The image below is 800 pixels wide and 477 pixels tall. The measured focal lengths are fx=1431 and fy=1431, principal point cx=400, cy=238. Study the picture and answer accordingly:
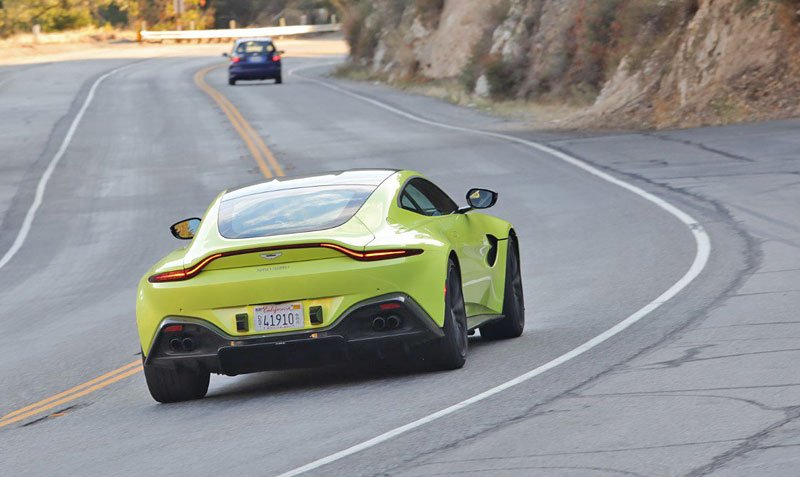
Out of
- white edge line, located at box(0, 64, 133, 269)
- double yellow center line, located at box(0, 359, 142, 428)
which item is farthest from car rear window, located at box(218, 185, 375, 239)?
white edge line, located at box(0, 64, 133, 269)

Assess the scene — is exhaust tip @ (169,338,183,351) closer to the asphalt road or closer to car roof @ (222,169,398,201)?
the asphalt road

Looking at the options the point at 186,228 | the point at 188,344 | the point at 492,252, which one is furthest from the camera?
the point at 492,252

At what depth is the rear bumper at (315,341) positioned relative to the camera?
8.61 m

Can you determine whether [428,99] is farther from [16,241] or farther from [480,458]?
[480,458]

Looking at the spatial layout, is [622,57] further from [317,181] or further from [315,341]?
[315,341]

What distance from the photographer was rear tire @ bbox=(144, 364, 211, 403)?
9.14 metres

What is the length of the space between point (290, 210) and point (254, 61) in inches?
1762

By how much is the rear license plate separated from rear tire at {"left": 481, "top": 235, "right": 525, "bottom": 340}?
86.9 inches

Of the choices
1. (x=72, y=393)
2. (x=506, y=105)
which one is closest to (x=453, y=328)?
(x=72, y=393)

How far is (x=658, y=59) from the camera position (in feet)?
108

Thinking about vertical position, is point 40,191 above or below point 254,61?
above

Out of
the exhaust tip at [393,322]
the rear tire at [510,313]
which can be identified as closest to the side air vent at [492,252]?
the rear tire at [510,313]

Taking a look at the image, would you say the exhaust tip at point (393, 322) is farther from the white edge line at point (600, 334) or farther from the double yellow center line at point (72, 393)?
the double yellow center line at point (72, 393)

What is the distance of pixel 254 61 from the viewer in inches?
2098
